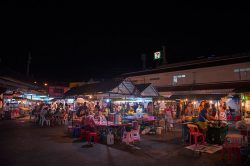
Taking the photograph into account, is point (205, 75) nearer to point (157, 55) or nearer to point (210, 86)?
point (210, 86)

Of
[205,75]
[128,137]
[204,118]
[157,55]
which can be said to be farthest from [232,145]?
[157,55]

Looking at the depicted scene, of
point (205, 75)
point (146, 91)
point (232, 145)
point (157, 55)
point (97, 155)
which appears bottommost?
point (97, 155)

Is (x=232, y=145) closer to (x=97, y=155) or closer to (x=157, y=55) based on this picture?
(x=97, y=155)

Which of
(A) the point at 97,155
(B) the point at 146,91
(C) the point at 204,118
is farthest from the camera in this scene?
(B) the point at 146,91

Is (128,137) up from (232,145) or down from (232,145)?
down

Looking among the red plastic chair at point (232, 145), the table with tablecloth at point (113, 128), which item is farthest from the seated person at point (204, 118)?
the table with tablecloth at point (113, 128)

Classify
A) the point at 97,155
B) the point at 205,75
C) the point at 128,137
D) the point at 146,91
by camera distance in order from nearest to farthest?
the point at 97,155 < the point at 128,137 < the point at 146,91 < the point at 205,75

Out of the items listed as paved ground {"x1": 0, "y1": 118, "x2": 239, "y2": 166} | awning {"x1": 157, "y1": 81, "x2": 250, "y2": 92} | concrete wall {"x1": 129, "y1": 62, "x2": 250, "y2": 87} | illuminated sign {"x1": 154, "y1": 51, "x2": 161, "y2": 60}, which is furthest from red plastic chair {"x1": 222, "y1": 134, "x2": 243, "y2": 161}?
illuminated sign {"x1": 154, "y1": 51, "x2": 161, "y2": 60}

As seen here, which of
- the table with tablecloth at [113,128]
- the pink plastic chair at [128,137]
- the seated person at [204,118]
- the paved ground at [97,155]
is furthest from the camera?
the table with tablecloth at [113,128]

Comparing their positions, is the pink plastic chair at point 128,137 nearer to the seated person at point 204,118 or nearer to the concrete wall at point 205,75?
the seated person at point 204,118

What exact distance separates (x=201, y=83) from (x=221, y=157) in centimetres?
1838

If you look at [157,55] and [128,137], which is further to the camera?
[157,55]

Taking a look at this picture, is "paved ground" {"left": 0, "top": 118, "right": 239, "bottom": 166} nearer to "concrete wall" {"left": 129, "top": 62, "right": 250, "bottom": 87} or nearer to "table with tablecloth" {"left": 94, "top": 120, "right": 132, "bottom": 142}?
"table with tablecloth" {"left": 94, "top": 120, "right": 132, "bottom": 142}

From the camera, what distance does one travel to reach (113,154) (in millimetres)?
7852
